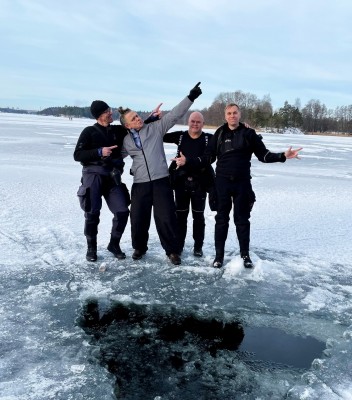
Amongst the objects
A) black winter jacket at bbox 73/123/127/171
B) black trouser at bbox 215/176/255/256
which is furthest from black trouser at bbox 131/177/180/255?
black trouser at bbox 215/176/255/256

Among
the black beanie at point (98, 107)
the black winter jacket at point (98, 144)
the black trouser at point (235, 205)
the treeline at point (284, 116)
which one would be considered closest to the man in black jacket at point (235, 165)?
the black trouser at point (235, 205)

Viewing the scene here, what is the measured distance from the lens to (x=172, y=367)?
2.76 metres

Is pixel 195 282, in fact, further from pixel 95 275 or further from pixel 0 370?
pixel 0 370

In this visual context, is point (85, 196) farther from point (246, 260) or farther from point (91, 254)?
point (246, 260)

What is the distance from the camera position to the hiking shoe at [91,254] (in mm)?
4676

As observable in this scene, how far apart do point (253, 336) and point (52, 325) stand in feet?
5.26

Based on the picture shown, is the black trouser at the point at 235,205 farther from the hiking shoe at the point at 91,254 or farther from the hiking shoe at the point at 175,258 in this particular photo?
the hiking shoe at the point at 91,254

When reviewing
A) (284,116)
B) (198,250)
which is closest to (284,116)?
(284,116)

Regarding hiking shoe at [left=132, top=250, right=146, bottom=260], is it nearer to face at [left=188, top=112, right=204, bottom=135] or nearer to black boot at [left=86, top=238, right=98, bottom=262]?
black boot at [left=86, top=238, right=98, bottom=262]

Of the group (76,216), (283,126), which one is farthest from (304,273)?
(283,126)

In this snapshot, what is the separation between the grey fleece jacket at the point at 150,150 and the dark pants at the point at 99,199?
11.8 inches

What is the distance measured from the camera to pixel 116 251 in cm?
484

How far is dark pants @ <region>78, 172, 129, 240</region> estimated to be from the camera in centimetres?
452

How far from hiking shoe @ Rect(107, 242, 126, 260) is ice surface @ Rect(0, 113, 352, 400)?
0.11 meters
